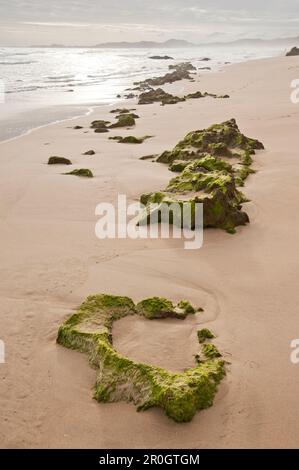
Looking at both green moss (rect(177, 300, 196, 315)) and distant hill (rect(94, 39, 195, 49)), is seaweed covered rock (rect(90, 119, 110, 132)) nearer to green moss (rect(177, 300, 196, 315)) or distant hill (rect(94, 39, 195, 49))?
green moss (rect(177, 300, 196, 315))

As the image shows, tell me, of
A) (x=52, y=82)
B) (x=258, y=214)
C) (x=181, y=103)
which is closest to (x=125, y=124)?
(x=181, y=103)

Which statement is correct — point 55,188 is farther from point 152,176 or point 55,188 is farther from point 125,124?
point 125,124

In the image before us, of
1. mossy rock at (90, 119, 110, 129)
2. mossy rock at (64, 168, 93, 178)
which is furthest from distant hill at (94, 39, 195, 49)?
mossy rock at (64, 168, 93, 178)

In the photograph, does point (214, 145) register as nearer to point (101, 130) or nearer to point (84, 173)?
point (84, 173)

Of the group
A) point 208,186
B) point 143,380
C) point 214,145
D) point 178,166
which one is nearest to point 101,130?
point 214,145

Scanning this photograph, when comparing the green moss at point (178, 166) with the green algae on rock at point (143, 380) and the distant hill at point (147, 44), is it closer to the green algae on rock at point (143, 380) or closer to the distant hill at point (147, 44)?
the green algae on rock at point (143, 380)

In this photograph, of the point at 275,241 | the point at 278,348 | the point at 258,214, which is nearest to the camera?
the point at 278,348
